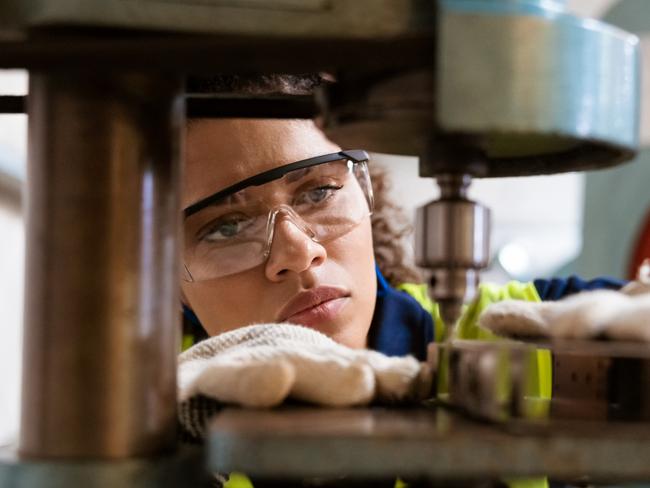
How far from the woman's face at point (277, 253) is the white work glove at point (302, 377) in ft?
1.92

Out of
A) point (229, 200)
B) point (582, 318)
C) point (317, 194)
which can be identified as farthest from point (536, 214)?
point (582, 318)

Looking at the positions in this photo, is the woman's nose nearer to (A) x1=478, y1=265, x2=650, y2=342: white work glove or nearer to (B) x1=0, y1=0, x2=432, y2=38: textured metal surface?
(A) x1=478, y1=265, x2=650, y2=342: white work glove

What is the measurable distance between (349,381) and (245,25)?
0.26 meters

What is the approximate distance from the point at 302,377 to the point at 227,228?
74 centimetres

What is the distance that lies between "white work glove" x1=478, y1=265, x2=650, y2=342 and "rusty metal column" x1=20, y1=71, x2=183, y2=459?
0.28 metres

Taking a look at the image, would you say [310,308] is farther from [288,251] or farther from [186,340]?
[186,340]

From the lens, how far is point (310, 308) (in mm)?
1257

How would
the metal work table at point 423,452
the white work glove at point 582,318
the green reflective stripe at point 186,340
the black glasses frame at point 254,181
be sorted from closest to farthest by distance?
the metal work table at point 423,452, the white work glove at point 582,318, the black glasses frame at point 254,181, the green reflective stripe at point 186,340

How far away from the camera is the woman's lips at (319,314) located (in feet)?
4.11

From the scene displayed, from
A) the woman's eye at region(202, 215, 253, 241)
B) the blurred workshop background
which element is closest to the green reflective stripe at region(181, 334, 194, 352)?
the blurred workshop background

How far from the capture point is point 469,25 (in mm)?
507

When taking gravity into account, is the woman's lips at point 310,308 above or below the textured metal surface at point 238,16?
below

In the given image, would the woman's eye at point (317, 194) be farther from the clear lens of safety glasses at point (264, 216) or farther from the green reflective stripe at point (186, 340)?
the green reflective stripe at point (186, 340)

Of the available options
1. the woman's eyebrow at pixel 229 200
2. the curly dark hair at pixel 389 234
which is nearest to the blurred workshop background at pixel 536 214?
the curly dark hair at pixel 389 234
